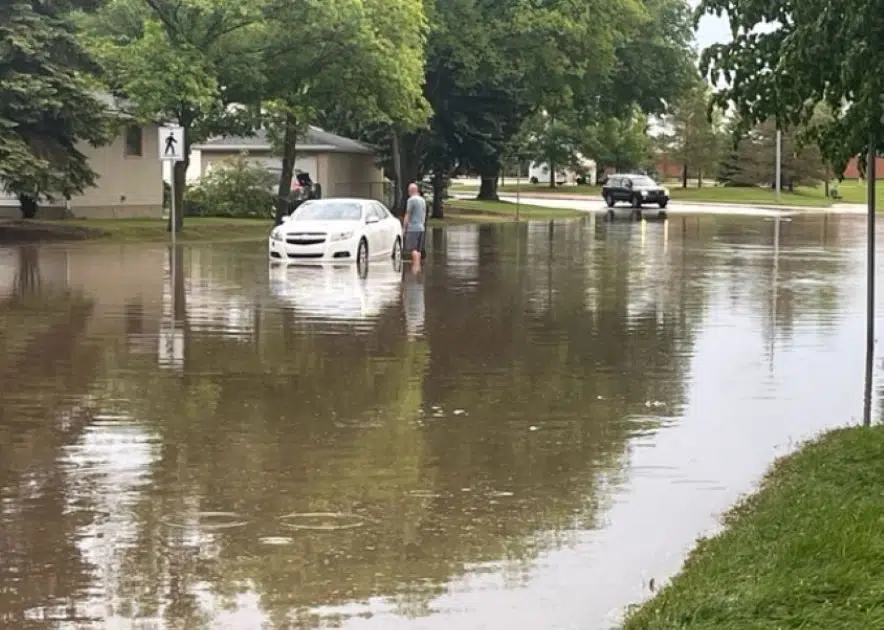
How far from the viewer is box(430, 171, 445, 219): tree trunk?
5376 cm

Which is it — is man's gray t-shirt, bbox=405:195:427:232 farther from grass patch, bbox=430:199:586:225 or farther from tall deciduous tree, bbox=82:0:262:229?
grass patch, bbox=430:199:586:225

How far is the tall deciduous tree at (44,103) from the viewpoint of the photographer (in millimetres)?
31516

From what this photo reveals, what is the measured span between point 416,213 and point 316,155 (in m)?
31.8

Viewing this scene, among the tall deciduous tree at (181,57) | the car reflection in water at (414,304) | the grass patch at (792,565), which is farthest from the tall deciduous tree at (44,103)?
the grass patch at (792,565)

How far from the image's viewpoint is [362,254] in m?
26.6

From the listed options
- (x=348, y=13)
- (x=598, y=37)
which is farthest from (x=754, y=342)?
(x=598, y=37)

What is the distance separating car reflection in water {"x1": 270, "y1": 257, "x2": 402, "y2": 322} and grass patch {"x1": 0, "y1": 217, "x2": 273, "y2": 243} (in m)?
10.1

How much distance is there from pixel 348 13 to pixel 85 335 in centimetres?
2303

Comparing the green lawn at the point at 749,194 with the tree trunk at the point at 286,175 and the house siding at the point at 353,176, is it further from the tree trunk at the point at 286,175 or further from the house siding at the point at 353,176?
the tree trunk at the point at 286,175

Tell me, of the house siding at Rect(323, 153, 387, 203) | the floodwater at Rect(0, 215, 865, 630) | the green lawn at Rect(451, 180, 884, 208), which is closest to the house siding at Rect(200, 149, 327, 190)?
the house siding at Rect(323, 153, 387, 203)

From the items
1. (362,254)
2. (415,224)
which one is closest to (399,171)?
(415,224)

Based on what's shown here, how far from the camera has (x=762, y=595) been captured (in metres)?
5.47

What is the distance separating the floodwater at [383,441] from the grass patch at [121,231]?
13852 mm

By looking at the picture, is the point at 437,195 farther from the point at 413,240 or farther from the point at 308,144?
the point at 413,240
